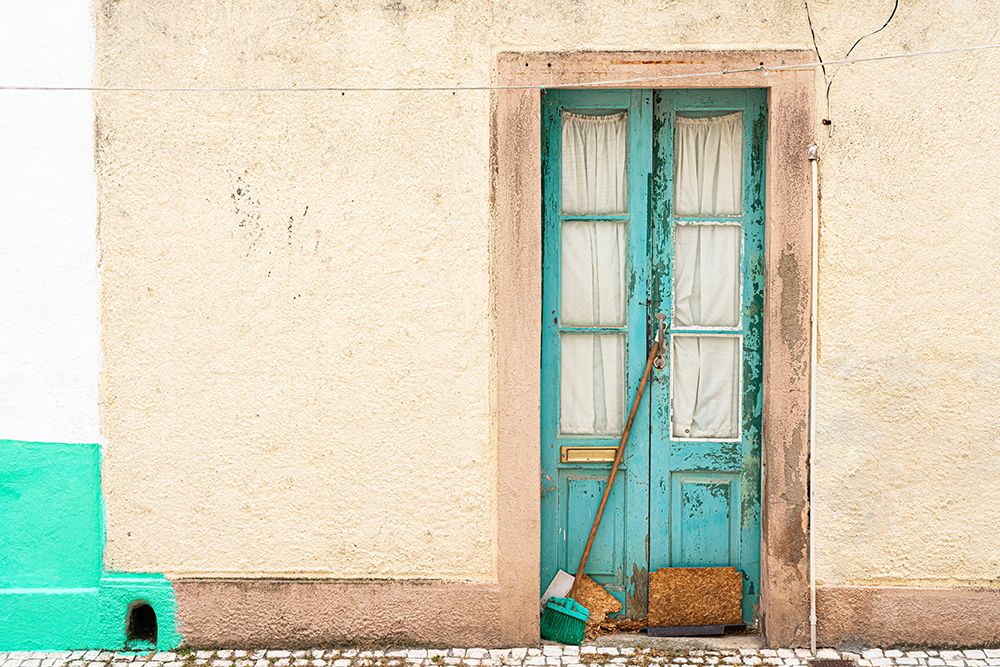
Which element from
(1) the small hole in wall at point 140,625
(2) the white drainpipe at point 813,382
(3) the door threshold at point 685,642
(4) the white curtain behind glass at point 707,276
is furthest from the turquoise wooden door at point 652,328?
(1) the small hole in wall at point 140,625

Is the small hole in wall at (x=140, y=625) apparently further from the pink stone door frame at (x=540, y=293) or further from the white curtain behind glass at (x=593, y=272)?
the white curtain behind glass at (x=593, y=272)

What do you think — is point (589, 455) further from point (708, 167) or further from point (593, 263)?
point (708, 167)

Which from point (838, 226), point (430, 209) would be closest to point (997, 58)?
point (838, 226)

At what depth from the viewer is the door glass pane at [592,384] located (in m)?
4.69

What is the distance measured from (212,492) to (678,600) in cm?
226

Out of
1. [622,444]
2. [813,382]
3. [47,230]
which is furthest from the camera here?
[622,444]

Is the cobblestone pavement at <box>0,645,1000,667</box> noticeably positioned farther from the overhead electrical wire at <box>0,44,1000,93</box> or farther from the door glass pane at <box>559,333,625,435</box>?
the overhead electrical wire at <box>0,44,1000,93</box>

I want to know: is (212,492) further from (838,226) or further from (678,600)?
(838,226)

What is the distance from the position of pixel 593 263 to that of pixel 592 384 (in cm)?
58

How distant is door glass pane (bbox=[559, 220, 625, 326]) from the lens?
4.67 m

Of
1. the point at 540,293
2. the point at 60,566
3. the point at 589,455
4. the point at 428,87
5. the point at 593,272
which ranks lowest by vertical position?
the point at 60,566

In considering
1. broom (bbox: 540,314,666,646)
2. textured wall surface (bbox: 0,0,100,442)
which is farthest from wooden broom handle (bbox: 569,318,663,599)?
textured wall surface (bbox: 0,0,100,442)

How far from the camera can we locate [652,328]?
4.66 meters

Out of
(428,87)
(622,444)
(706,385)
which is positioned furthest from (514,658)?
(428,87)
